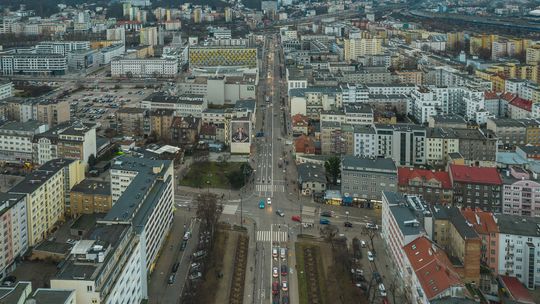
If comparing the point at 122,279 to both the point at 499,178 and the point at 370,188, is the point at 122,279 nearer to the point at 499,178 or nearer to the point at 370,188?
the point at 370,188

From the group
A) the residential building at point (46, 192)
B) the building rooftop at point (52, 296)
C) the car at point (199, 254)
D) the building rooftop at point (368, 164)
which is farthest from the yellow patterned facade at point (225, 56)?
the building rooftop at point (52, 296)

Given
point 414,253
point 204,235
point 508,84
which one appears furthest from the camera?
point 508,84

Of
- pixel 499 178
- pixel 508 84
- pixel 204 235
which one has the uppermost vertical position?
pixel 508 84

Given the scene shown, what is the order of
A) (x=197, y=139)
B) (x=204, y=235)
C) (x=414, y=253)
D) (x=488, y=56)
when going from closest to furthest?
(x=414, y=253)
(x=204, y=235)
(x=197, y=139)
(x=488, y=56)

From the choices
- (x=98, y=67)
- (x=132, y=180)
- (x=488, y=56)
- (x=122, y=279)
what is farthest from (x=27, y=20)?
(x=122, y=279)

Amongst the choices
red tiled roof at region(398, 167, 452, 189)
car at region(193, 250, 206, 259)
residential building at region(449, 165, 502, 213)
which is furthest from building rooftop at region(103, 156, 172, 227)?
residential building at region(449, 165, 502, 213)

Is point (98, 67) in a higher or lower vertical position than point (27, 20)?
lower

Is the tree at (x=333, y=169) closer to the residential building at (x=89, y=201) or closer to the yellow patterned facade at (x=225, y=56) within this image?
the residential building at (x=89, y=201)
